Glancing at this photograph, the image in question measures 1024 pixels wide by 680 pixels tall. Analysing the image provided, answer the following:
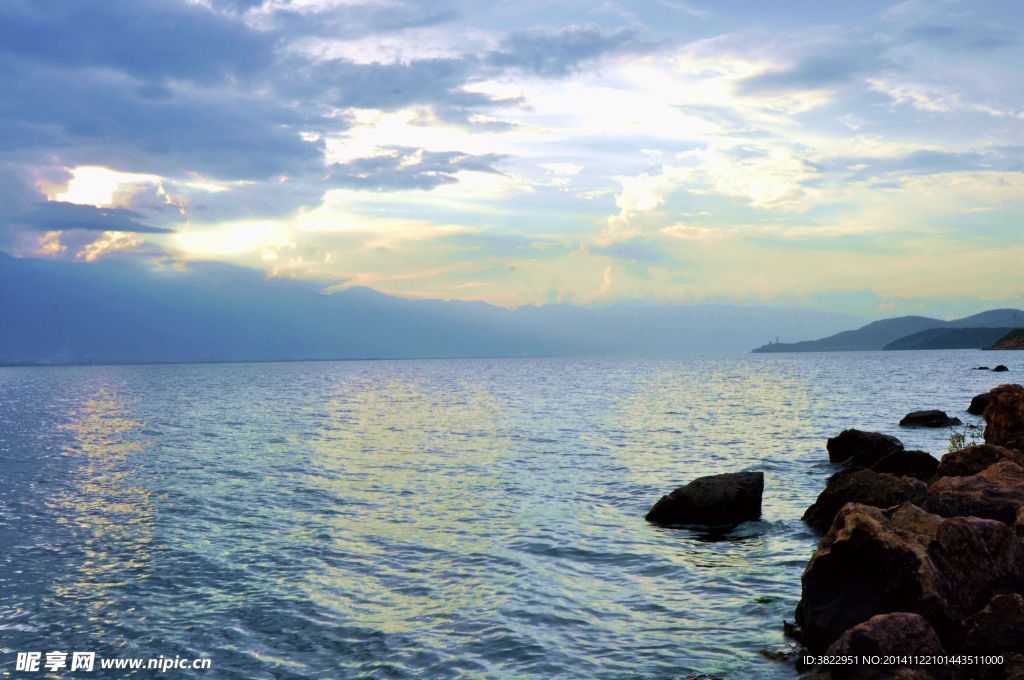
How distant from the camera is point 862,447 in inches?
1270

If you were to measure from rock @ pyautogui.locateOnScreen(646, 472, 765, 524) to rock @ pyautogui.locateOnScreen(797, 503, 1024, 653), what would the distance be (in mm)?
9434

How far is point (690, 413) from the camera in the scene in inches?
2549

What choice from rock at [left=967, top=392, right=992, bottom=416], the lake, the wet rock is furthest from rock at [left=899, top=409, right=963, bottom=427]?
the wet rock

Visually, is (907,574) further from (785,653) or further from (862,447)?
(862,447)

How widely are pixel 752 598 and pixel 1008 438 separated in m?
21.7

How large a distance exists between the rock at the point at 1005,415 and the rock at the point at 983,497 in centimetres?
1528

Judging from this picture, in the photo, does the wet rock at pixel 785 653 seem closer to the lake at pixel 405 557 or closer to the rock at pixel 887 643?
the lake at pixel 405 557

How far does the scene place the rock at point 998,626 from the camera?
417 inches

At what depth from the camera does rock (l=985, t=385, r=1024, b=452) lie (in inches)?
1203

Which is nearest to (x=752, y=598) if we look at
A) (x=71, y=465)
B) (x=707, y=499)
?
(x=707, y=499)

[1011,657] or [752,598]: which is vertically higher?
[1011,657]

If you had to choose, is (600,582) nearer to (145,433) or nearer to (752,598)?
(752,598)

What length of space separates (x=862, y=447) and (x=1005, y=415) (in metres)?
5.94

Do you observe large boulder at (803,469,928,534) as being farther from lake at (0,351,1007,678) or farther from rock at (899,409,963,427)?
rock at (899,409,963,427)
